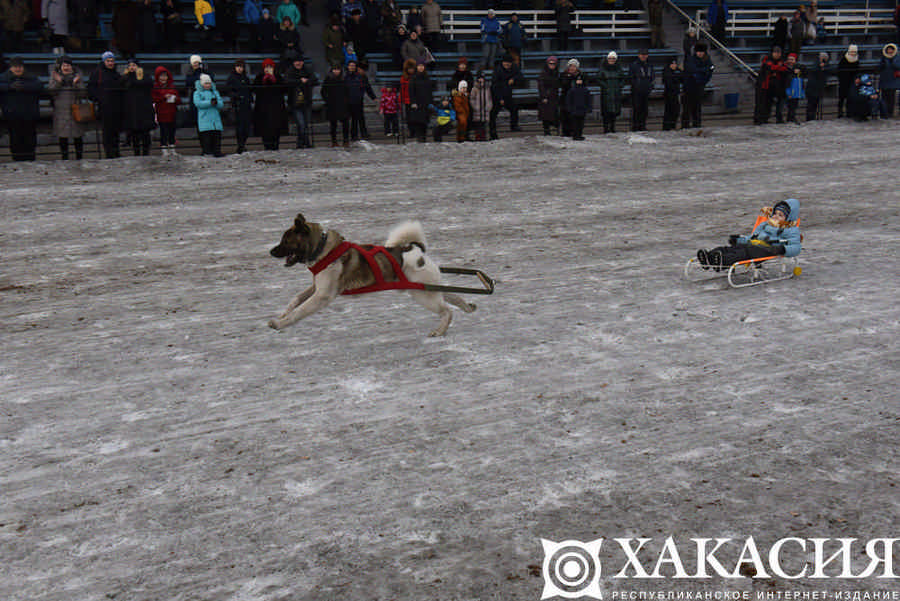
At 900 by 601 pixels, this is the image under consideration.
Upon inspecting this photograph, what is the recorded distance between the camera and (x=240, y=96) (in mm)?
17172

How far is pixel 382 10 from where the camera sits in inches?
909

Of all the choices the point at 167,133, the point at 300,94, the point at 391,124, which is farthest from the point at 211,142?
the point at 391,124

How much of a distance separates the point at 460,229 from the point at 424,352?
506 centimetres

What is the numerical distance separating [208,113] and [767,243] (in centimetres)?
1141

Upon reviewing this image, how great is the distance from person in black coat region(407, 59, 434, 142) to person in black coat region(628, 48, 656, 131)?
534 centimetres

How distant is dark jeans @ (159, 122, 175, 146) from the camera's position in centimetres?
1686

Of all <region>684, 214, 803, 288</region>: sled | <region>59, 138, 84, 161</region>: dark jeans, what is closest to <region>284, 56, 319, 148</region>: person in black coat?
<region>59, 138, 84, 161</region>: dark jeans

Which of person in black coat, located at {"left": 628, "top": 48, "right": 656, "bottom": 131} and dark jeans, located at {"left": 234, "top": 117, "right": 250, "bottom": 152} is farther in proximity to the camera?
person in black coat, located at {"left": 628, "top": 48, "right": 656, "bottom": 131}

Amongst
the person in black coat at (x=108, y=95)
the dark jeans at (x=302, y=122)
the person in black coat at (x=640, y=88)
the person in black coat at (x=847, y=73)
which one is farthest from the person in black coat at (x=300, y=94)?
the person in black coat at (x=847, y=73)

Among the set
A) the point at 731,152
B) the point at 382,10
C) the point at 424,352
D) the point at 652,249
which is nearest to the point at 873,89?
the point at 731,152

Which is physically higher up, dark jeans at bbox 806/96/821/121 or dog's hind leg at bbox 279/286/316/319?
dark jeans at bbox 806/96/821/121

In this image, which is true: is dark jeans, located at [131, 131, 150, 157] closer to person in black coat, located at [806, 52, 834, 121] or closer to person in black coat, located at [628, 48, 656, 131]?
person in black coat, located at [628, 48, 656, 131]

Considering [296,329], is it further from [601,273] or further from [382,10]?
[382,10]

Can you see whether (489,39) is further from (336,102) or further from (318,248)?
(318,248)
